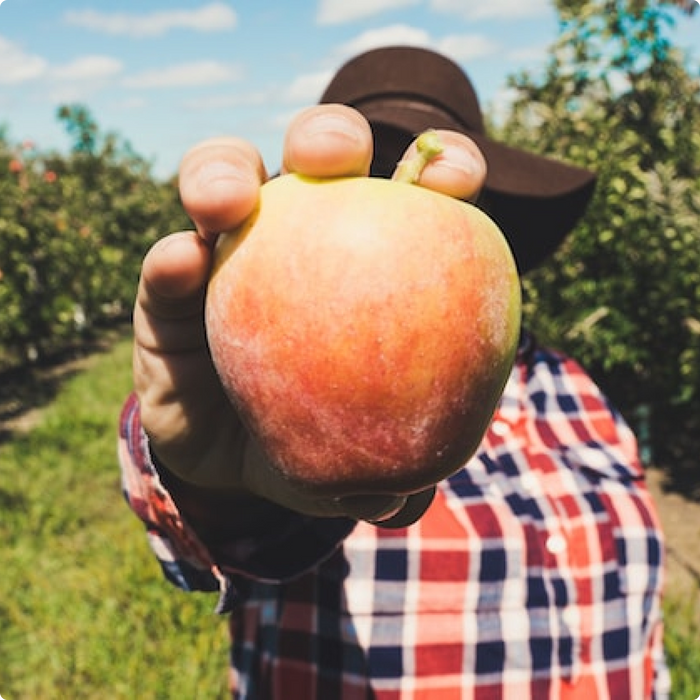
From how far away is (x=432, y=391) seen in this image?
30.0 inches

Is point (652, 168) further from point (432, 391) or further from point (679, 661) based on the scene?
point (432, 391)

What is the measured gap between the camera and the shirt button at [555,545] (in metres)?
1.38

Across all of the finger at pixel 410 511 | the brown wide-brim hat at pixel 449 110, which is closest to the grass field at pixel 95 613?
the brown wide-brim hat at pixel 449 110

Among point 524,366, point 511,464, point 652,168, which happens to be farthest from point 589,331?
point 511,464

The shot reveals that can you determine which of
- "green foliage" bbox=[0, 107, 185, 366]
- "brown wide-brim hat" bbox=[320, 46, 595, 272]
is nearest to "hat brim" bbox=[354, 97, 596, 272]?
"brown wide-brim hat" bbox=[320, 46, 595, 272]

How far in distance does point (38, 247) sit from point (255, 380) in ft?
27.0

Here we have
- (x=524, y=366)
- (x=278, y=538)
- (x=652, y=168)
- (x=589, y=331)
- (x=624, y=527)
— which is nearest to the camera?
(x=278, y=538)

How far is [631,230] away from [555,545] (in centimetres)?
315

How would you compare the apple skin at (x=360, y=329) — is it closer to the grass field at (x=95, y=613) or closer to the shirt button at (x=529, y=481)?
the shirt button at (x=529, y=481)

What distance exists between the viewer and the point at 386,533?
1.26 metres

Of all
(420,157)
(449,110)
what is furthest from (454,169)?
(449,110)

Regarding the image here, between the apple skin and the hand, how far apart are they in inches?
1.4

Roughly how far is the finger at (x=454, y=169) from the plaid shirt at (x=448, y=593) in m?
0.57

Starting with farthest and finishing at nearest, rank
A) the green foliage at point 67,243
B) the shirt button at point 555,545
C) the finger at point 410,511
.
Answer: the green foliage at point 67,243
the shirt button at point 555,545
the finger at point 410,511
